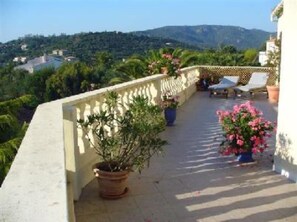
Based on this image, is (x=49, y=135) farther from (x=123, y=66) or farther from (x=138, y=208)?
(x=123, y=66)

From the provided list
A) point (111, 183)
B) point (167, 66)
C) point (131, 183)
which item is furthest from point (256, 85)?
point (111, 183)

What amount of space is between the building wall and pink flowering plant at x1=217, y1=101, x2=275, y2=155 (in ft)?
1.19

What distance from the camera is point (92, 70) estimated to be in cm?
3666

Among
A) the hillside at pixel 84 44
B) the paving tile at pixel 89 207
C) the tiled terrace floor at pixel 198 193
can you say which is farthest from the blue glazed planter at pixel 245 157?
the hillside at pixel 84 44

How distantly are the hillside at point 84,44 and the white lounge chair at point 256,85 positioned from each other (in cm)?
3000

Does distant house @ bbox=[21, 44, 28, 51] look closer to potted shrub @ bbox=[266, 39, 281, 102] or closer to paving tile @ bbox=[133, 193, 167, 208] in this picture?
potted shrub @ bbox=[266, 39, 281, 102]

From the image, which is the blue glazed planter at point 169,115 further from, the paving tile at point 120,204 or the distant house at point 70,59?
the distant house at point 70,59

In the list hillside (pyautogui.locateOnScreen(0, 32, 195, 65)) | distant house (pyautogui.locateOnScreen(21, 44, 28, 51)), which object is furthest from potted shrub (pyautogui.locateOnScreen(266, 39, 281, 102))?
distant house (pyautogui.locateOnScreen(21, 44, 28, 51))

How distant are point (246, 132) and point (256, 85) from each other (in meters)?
8.56

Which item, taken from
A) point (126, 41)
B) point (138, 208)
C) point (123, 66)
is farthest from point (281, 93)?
point (126, 41)

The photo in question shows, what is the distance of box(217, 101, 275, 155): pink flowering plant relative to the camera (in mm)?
5367

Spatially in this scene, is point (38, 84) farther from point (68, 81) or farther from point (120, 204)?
point (120, 204)

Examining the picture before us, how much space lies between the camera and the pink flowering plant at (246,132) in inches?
211

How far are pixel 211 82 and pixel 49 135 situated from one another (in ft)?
44.8
